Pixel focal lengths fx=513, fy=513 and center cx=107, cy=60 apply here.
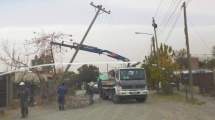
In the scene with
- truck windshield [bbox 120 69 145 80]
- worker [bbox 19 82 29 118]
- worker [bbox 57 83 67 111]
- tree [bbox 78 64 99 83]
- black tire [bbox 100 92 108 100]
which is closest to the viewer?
worker [bbox 19 82 29 118]

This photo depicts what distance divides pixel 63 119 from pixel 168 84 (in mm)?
26644

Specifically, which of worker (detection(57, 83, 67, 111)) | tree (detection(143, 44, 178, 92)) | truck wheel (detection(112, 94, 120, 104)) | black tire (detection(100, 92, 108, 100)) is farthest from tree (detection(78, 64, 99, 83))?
worker (detection(57, 83, 67, 111))

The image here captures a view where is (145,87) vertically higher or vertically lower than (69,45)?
lower

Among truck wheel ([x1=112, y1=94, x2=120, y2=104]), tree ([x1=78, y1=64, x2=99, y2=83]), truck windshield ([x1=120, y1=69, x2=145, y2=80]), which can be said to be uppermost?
tree ([x1=78, y1=64, x2=99, y2=83])

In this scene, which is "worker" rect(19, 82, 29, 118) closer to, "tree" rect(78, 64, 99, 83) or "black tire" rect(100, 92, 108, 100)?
"black tire" rect(100, 92, 108, 100)

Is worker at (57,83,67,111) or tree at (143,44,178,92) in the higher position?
tree at (143,44,178,92)

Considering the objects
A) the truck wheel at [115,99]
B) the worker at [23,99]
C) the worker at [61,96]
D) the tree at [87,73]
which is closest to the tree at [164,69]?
the truck wheel at [115,99]

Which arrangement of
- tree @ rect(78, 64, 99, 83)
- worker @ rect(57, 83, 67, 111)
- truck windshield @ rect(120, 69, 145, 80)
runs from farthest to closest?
tree @ rect(78, 64, 99, 83) → truck windshield @ rect(120, 69, 145, 80) → worker @ rect(57, 83, 67, 111)

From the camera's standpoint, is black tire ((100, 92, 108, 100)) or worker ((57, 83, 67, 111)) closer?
worker ((57, 83, 67, 111))

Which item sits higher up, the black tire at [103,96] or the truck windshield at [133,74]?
the truck windshield at [133,74]

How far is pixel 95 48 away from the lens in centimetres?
4975

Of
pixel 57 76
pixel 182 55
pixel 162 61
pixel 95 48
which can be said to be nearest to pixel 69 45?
pixel 95 48

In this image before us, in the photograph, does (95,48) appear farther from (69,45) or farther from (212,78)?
(212,78)

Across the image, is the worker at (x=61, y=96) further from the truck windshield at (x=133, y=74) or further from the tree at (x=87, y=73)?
the tree at (x=87, y=73)
